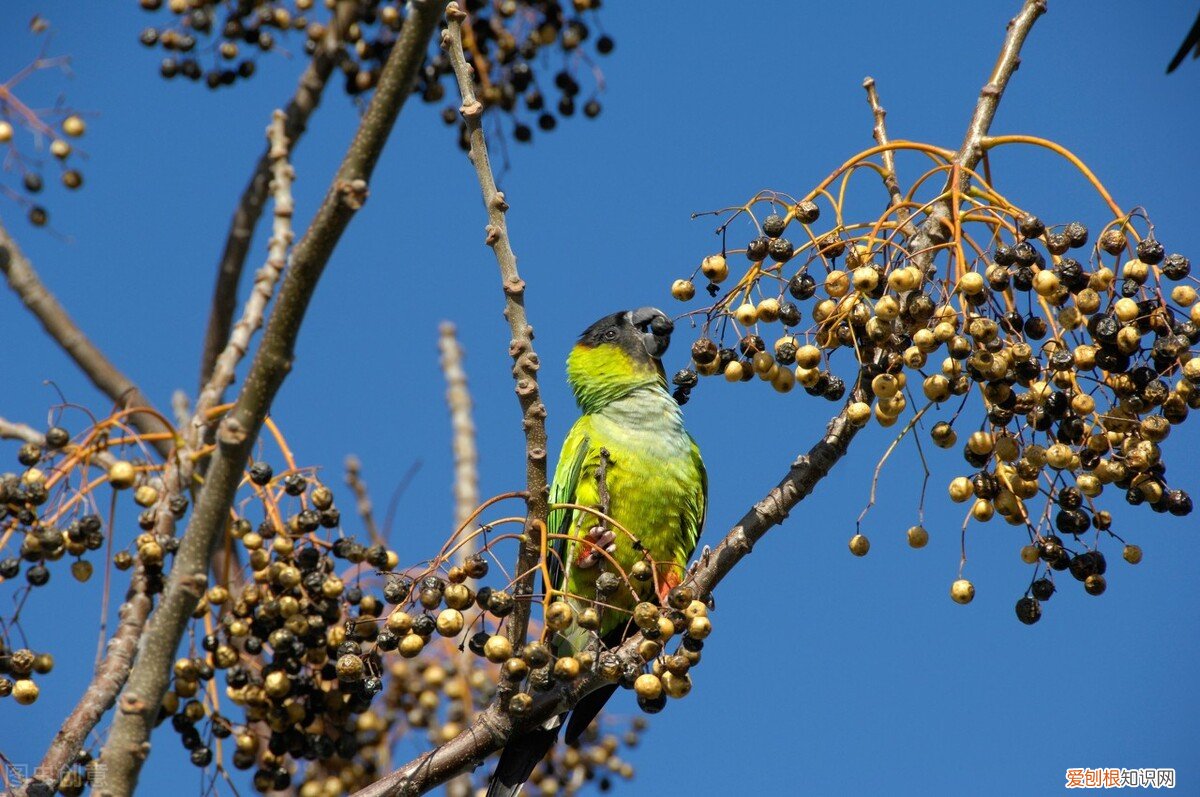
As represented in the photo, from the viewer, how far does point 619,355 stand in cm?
580

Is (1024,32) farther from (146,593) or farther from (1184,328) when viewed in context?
(146,593)

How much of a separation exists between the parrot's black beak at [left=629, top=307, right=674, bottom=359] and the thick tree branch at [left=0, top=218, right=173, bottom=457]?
225 cm

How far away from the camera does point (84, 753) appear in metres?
3.49

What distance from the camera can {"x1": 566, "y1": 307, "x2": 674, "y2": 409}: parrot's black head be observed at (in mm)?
5652

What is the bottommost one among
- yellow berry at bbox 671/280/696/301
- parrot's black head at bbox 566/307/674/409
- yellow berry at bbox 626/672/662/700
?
yellow berry at bbox 626/672/662/700

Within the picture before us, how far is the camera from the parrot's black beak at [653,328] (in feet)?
19.0

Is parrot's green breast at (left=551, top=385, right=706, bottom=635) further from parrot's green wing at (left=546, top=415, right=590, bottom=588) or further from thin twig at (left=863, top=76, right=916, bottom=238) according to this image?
thin twig at (left=863, top=76, right=916, bottom=238)

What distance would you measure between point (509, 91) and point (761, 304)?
10.3ft

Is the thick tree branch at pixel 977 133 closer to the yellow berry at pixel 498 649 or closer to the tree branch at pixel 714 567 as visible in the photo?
the tree branch at pixel 714 567

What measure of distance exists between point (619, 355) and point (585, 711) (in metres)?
1.77

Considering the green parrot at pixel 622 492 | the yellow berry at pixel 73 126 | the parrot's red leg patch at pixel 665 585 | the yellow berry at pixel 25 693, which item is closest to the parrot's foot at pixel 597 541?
the parrot's red leg patch at pixel 665 585

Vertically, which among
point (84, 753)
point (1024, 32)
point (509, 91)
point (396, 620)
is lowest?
point (84, 753)

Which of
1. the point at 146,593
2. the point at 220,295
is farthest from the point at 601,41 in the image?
the point at 146,593

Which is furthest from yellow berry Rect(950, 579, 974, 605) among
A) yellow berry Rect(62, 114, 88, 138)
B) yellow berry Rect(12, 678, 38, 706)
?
yellow berry Rect(62, 114, 88, 138)
